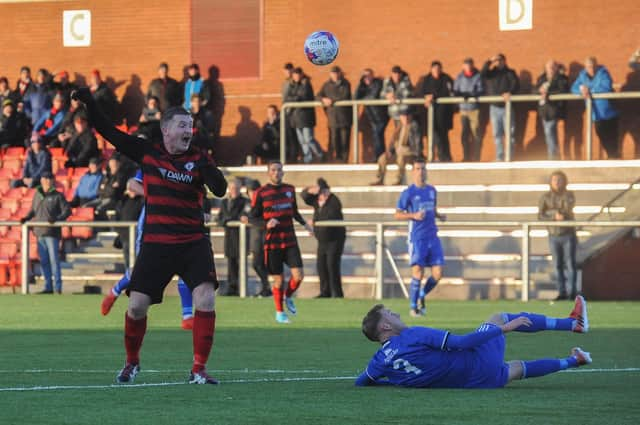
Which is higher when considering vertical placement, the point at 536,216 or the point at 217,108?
the point at 217,108

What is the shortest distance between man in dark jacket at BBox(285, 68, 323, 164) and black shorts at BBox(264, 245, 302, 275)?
9279 millimetres

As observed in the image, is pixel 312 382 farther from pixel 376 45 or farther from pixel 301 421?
pixel 376 45

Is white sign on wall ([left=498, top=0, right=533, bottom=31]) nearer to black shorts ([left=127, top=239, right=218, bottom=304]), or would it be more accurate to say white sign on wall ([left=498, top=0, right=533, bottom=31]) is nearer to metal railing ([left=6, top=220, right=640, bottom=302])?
metal railing ([left=6, top=220, right=640, bottom=302])

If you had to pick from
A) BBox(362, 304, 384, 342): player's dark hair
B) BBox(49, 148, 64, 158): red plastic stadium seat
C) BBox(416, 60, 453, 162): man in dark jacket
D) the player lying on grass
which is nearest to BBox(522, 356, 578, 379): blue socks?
the player lying on grass

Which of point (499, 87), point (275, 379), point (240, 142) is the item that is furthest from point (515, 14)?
point (275, 379)

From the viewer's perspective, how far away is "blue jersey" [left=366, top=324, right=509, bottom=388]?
9578 millimetres

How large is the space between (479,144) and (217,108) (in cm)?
684

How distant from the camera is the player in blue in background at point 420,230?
19406 millimetres

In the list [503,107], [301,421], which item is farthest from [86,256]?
[301,421]

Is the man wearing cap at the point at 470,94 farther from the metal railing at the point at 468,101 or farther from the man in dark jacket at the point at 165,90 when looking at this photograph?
the man in dark jacket at the point at 165,90

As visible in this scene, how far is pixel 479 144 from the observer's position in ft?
89.7

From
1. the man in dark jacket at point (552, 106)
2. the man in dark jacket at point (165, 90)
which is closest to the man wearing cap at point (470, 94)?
the man in dark jacket at point (552, 106)

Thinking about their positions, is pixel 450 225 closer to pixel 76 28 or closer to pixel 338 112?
pixel 338 112

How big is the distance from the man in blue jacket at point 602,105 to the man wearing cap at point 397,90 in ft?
10.2
